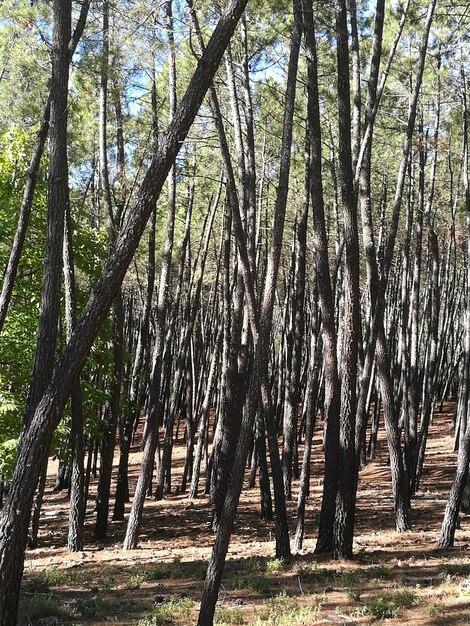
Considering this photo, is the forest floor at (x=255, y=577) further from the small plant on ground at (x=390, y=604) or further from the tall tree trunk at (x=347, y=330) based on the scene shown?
the tall tree trunk at (x=347, y=330)

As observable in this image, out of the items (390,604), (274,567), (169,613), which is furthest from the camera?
(274,567)

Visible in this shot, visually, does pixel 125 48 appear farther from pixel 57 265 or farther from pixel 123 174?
pixel 57 265

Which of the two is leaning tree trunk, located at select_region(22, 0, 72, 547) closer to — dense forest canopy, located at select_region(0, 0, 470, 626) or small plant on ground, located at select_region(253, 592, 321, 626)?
dense forest canopy, located at select_region(0, 0, 470, 626)

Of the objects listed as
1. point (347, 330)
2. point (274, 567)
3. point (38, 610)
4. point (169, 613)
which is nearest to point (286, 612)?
point (169, 613)

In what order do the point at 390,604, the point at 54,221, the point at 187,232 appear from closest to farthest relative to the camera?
the point at 54,221
the point at 390,604
the point at 187,232

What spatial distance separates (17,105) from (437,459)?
14254mm

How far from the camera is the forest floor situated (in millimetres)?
6539

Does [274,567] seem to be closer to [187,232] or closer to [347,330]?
[347,330]

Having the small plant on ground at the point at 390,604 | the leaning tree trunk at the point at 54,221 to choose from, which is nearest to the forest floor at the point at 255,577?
the small plant on ground at the point at 390,604

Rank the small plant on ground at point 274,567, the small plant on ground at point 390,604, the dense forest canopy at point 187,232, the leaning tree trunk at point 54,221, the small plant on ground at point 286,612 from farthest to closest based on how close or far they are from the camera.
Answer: the small plant on ground at point 274,567, the small plant on ground at point 390,604, the small plant on ground at point 286,612, the leaning tree trunk at point 54,221, the dense forest canopy at point 187,232

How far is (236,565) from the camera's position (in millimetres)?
9250

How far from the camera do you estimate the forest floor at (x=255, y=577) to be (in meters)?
6.54

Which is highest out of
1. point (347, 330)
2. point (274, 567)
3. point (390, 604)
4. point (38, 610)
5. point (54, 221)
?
point (54, 221)

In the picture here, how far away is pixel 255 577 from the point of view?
8125 mm
